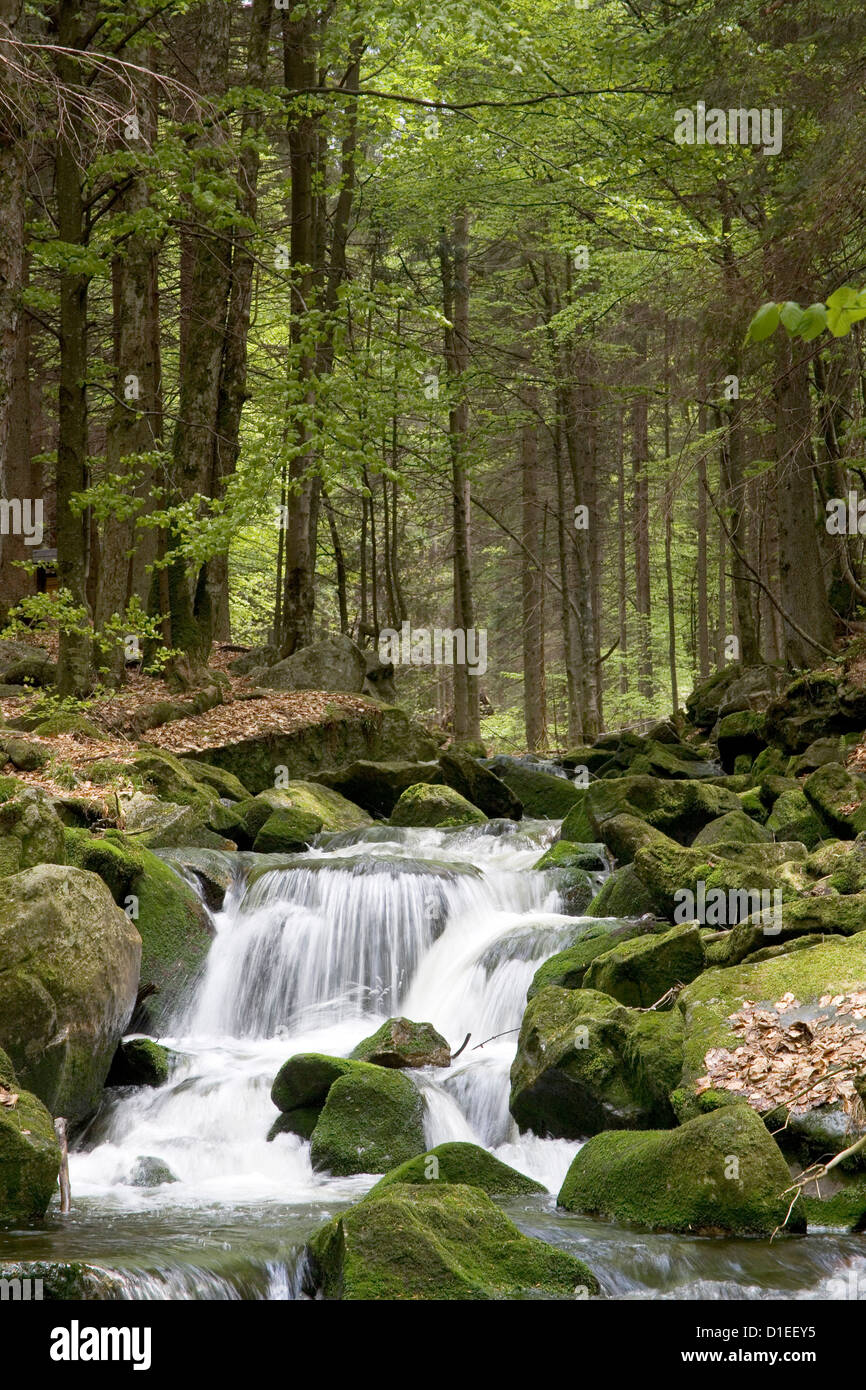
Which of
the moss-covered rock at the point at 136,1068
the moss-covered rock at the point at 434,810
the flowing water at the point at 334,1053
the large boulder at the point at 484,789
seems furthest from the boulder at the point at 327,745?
the moss-covered rock at the point at 136,1068

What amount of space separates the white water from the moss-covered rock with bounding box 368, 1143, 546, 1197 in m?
0.44

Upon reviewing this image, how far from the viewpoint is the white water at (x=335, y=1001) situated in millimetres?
7227

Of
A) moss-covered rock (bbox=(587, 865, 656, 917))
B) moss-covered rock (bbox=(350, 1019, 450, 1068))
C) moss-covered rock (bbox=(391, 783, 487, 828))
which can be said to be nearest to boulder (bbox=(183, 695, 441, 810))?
moss-covered rock (bbox=(391, 783, 487, 828))

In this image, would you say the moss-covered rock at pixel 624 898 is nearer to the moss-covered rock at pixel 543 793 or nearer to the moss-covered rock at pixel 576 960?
the moss-covered rock at pixel 576 960

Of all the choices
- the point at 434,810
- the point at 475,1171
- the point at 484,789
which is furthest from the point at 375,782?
the point at 475,1171

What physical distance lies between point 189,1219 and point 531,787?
9.97 metres

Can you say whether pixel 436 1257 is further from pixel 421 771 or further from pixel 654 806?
pixel 421 771

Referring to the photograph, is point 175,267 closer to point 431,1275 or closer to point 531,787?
point 531,787

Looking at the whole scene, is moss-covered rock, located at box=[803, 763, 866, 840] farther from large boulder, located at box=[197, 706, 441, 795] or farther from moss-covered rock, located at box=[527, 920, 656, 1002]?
large boulder, located at box=[197, 706, 441, 795]

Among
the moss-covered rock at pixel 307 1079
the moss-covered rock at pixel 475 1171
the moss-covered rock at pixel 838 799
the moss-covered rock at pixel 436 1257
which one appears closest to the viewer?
the moss-covered rock at pixel 436 1257

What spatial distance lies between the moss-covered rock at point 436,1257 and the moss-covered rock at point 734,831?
5.64 m

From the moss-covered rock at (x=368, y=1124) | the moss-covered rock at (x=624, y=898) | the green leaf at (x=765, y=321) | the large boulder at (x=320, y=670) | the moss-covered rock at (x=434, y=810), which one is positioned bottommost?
the moss-covered rock at (x=368, y=1124)

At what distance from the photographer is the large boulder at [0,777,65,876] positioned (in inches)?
340
